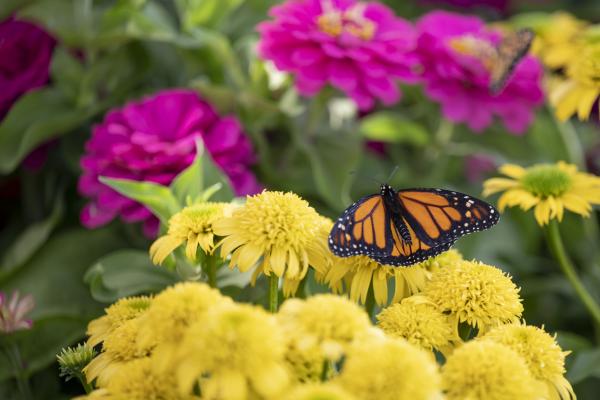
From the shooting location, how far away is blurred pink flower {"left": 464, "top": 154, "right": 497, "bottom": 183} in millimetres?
990

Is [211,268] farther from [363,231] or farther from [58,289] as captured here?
[58,289]

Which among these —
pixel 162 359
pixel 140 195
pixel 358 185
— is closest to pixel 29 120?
pixel 140 195

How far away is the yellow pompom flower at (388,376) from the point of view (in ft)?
1.15

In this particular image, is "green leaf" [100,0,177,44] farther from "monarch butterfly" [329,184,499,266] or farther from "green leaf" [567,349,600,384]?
"green leaf" [567,349,600,384]

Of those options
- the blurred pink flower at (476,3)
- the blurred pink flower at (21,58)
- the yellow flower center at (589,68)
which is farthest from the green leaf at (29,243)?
the blurred pink flower at (476,3)

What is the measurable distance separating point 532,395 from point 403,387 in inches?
3.3

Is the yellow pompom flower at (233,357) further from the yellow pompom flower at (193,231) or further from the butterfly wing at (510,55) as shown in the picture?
the butterfly wing at (510,55)

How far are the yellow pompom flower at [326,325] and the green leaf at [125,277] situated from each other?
0.89 feet

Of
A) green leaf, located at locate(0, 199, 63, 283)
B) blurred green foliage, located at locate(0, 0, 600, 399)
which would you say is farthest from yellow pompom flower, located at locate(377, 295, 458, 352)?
green leaf, located at locate(0, 199, 63, 283)

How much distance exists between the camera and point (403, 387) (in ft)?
1.15

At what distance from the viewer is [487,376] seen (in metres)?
0.38

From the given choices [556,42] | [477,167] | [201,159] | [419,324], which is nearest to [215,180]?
[201,159]

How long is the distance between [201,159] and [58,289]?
23 centimetres

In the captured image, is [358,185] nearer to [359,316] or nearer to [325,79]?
[325,79]
